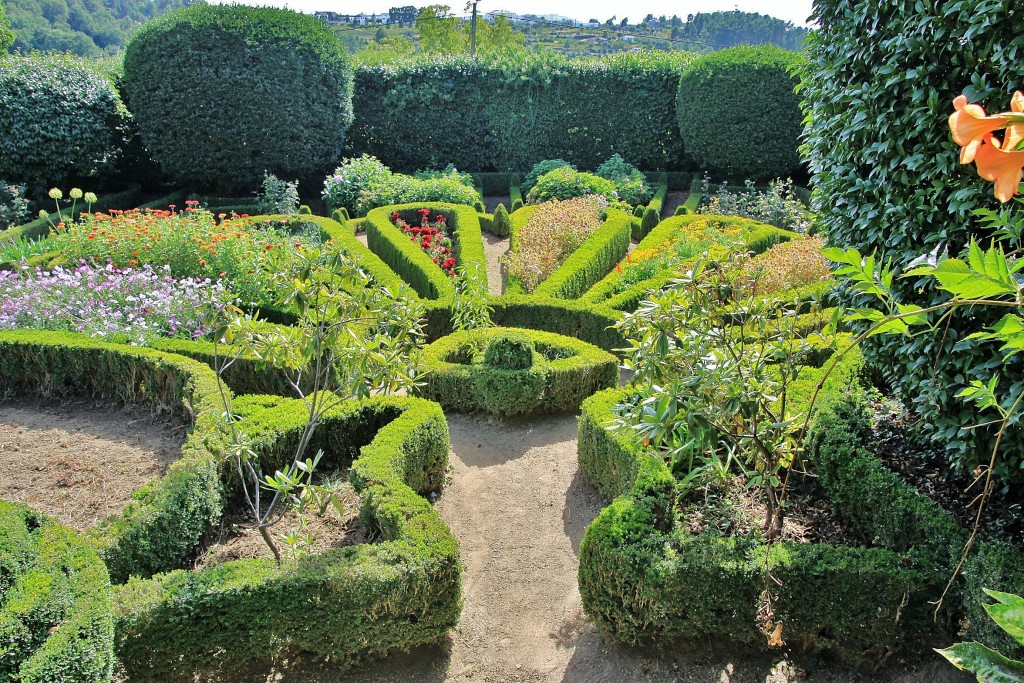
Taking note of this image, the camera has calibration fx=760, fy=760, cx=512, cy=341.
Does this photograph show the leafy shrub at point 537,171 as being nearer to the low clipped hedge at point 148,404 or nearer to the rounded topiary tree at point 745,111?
the rounded topiary tree at point 745,111

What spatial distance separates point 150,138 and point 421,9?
2858 cm

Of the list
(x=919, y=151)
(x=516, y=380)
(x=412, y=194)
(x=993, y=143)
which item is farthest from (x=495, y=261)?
(x=993, y=143)

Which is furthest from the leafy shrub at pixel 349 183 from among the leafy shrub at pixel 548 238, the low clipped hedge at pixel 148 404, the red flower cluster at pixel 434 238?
the low clipped hedge at pixel 148 404

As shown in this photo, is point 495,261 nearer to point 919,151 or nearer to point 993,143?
point 919,151

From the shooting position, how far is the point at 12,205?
13.6 meters

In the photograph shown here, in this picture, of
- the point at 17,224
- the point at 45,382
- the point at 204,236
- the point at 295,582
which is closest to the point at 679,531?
the point at 295,582

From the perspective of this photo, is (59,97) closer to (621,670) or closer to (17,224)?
(17,224)

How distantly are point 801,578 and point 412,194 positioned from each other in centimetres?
1187

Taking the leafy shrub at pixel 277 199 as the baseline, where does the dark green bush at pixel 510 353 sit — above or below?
above

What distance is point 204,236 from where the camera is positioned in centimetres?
946

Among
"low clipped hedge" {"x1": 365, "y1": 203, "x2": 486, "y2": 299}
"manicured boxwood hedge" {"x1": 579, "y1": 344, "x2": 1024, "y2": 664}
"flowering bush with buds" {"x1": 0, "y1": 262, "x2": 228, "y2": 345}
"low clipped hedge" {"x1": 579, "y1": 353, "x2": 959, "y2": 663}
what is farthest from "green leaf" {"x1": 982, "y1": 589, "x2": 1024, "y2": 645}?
"flowering bush with buds" {"x1": 0, "y1": 262, "x2": 228, "y2": 345}

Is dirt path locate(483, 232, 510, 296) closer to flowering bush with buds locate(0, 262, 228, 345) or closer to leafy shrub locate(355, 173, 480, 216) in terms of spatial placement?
leafy shrub locate(355, 173, 480, 216)

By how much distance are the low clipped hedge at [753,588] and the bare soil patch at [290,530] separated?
1.60m

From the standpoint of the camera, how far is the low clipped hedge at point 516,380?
6805 millimetres
